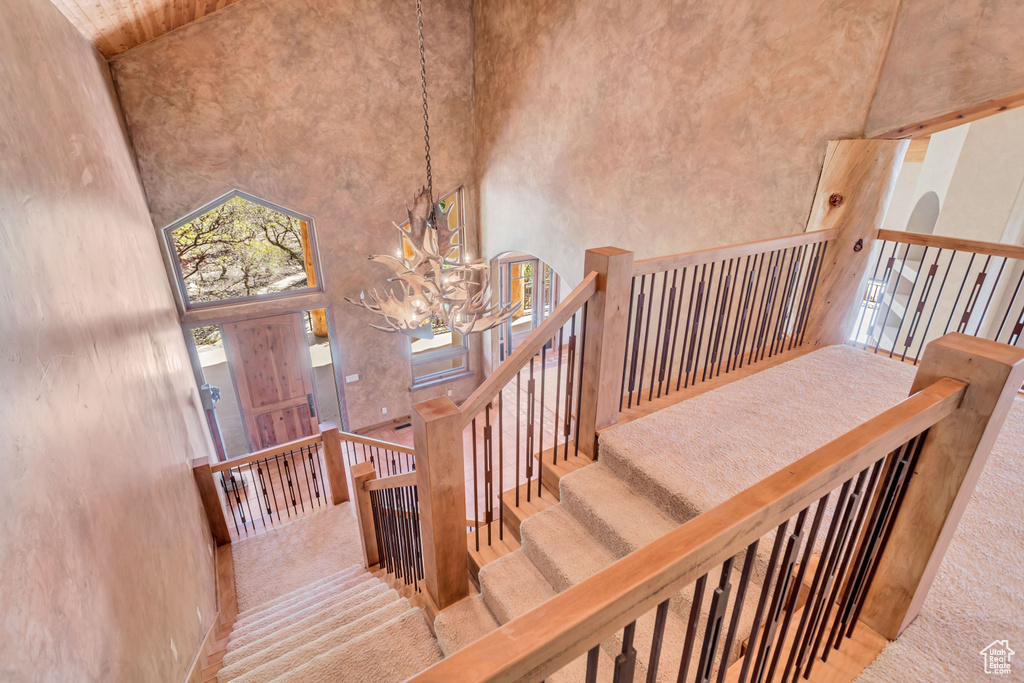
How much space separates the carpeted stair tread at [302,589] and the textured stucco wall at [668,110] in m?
4.00

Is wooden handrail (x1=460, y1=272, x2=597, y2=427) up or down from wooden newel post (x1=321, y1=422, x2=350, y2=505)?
up

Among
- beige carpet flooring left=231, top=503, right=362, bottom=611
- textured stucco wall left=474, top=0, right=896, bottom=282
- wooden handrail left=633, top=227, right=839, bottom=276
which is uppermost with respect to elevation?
textured stucco wall left=474, top=0, right=896, bottom=282

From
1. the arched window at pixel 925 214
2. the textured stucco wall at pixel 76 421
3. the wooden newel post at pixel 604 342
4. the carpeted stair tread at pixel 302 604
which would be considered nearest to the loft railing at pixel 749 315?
the wooden newel post at pixel 604 342

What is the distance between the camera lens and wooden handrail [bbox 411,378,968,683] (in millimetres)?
742

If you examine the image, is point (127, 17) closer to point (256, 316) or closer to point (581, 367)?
point (256, 316)

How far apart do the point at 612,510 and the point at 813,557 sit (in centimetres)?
83

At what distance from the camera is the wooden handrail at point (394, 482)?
3.04m

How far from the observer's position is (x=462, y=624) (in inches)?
93.4

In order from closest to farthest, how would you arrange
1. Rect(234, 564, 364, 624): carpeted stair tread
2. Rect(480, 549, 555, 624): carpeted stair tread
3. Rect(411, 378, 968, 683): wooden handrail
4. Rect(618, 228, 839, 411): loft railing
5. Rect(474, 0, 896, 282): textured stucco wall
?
Rect(411, 378, 968, 683): wooden handrail < Rect(480, 549, 555, 624): carpeted stair tread < Rect(618, 228, 839, 411): loft railing < Rect(474, 0, 896, 282): textured stucco wall < Rect(234, 564, 364, 624): carpeted stair tread

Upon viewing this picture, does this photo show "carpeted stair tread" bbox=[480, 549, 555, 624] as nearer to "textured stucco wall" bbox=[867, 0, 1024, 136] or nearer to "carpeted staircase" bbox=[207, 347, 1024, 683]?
"carpeted staircase" bbox=[207, 347, 1024, 683]

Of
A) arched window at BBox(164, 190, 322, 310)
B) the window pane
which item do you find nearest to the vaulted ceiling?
arched window at BBox(164, 190, 322, 310)

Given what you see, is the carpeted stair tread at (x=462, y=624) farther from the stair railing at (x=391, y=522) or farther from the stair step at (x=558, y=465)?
the stair railing at (x=391, y=522)

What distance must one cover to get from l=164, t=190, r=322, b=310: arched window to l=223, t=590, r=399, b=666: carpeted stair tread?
16.3 ft

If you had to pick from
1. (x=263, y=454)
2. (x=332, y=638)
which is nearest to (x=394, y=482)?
(x=332, y=638)
